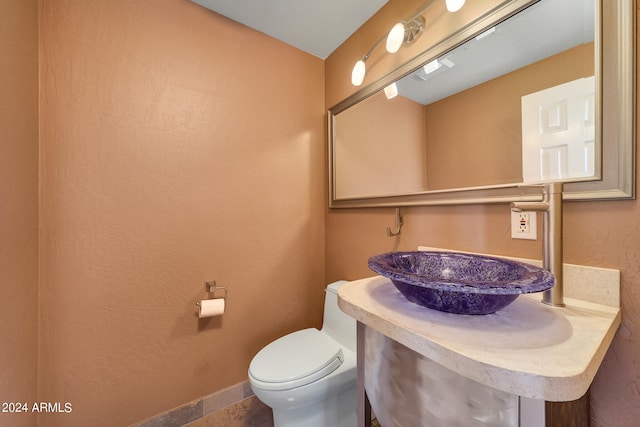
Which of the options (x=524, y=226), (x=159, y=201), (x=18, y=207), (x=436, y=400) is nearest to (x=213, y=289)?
(x=159, y=201)

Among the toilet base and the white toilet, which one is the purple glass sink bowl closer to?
the white toilet

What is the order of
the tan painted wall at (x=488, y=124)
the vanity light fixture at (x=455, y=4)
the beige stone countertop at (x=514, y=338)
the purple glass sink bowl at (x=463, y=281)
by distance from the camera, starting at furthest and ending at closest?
the vanity light fixture at (x=455, y=4) → the tan painted wall at (x=488, y=124) → the purple glass sink bowl at (x=463, y=281) → the beige stone countertop at (x=514, y=338)

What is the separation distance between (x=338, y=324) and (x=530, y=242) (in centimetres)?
99

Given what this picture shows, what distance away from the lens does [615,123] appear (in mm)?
622

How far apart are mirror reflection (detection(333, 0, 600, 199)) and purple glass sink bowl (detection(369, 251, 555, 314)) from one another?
337 mm

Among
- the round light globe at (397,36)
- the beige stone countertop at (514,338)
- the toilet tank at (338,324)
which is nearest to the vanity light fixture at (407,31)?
the round light globe at (397,36)

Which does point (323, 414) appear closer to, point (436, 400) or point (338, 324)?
point (338, 324)

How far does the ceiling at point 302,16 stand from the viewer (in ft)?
4.25

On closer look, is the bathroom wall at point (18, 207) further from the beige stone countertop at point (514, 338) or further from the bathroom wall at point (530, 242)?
the bathroom wall at point (530, 242)

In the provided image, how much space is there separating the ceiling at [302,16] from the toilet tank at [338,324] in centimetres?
162

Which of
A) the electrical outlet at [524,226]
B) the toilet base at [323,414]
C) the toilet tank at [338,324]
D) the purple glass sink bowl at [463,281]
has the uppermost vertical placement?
the electrical outlet at [524,226]

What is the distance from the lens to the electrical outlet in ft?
2.49

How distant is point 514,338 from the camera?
45 centimetres

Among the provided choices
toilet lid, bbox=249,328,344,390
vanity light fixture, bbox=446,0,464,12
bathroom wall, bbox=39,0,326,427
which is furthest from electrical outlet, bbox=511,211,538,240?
bathroom wall, bbox=39,0,326,427
